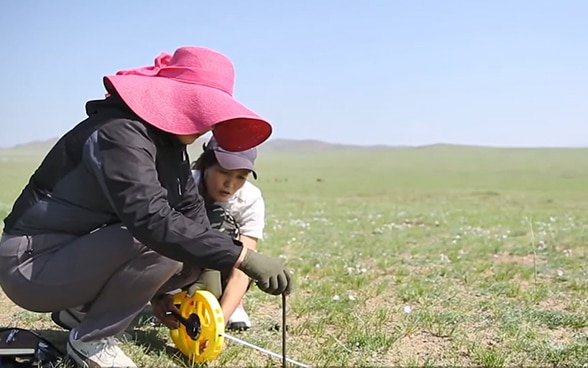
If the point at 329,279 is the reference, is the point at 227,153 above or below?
above

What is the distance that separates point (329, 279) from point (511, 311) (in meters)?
1.90

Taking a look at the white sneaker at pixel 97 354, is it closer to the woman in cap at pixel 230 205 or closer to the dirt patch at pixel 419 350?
the woman in cap at pixel 230 205

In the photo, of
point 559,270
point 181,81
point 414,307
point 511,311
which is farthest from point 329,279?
point 181,81

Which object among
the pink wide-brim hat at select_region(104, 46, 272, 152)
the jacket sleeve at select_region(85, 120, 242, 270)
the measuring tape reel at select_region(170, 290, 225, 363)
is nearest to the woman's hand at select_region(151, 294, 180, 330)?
the measuring tape reel at select_region(170, 290, 225, 363)

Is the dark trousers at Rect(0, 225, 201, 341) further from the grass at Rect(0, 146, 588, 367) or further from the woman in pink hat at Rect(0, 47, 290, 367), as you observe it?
the grass at Rect(0, 146, 588, 367)

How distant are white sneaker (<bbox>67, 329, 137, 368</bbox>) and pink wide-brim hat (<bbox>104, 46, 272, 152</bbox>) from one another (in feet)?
3.83

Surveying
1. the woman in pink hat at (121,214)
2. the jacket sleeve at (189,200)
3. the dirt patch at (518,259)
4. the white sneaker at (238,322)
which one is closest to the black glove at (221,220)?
the white sneaker at (238,322)

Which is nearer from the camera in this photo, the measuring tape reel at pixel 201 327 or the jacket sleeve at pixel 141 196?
the jacket sleeve at pixel 141 196

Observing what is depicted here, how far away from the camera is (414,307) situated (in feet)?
15.9

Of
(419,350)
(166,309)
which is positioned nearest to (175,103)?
(166,309)

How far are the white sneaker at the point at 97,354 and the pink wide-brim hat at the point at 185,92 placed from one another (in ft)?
3.83

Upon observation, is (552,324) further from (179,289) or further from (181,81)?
(181,81)

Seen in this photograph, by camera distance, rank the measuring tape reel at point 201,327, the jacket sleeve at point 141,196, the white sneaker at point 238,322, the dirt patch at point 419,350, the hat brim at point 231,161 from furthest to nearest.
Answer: the white sneaker at point 238,322 → the hat brim at point 231,161 → the dirt patch at point 419,350 → the measuring tape reel at point 201,327 → the jacket sleeve at point 141,196

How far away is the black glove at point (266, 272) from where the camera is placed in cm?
305
